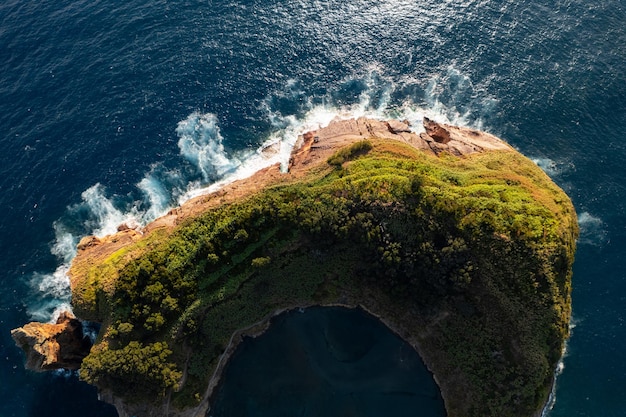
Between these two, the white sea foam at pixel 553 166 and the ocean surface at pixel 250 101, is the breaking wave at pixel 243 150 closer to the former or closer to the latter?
the ocean surface at pixel 250 101

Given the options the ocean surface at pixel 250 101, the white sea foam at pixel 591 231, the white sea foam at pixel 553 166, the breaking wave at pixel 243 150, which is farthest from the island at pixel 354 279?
the white sea foam at pixel 553 166

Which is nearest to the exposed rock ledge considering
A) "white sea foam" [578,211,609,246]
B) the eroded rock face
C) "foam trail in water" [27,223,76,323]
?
"foam trail in water" [27,223,76,323]

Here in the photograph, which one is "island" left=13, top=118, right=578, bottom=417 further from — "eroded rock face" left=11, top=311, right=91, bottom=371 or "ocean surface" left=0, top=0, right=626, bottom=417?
"ocean surface" left=0, top=0, right=626, bottom=417

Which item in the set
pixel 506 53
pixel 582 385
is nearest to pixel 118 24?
pixel 506 53

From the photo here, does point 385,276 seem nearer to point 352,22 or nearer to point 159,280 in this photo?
point 159,280

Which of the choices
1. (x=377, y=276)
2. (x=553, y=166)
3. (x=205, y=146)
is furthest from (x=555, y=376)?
(x=205, y=146)
